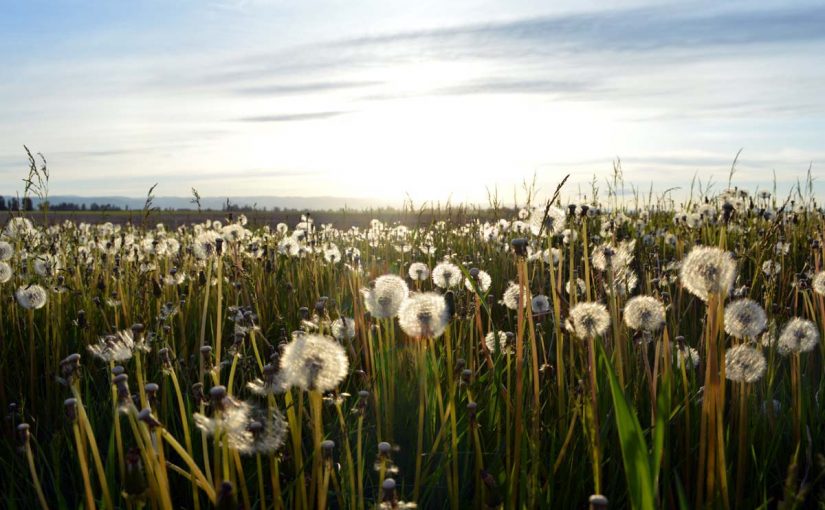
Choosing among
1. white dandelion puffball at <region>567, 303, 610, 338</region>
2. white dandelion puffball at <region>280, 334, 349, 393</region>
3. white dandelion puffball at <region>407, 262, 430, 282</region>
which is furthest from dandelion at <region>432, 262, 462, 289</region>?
white dandelion puffball at <region>280, 334, 349, 393</region>

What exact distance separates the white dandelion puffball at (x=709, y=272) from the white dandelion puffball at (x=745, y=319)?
0.92 feet

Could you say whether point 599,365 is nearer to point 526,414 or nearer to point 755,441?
point 526,414

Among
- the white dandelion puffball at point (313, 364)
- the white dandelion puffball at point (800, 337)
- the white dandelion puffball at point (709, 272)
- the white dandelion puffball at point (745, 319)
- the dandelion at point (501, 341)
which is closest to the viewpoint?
the white dandelion puffball at point (313, 364)

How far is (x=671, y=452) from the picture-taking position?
2256 millimetres

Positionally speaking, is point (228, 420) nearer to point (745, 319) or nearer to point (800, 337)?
point (745, 319)

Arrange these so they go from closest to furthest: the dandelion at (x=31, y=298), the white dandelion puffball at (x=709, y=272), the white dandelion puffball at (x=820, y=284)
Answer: the white dandelion puffball at (x=709, y=272) < the white dandelion puffball at (x=820, y=284) < the dandelion at (x=31, y=298)

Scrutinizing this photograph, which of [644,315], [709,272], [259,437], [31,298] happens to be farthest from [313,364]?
[31,298]

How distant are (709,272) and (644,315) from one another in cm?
54

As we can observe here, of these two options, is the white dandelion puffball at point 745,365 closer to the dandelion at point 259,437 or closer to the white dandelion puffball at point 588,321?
the white dandelion puffball at point 588,321

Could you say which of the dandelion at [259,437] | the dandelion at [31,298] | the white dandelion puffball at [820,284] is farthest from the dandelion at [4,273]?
the white dandelion puffball at [820,284]

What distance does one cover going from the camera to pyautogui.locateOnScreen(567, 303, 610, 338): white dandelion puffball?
77.4 inches

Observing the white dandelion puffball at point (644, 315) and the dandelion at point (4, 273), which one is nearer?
the white dandelion puffball at point (644, 315)

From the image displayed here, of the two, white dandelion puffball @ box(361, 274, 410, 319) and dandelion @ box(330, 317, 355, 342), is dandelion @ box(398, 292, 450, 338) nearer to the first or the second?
white dandelion puffball @ box(361, 274, 410, 319)

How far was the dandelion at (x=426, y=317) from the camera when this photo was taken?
1.87 m
